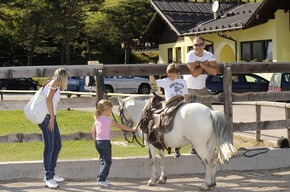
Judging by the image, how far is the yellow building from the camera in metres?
26.7

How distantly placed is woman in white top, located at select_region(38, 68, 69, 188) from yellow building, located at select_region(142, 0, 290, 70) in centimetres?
2145

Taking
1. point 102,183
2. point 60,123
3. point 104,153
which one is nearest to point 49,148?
point 104,153

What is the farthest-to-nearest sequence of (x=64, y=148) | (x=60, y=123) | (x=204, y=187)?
1. (x=60, y=123)
2. (x=64, y=148)
3. (x=204, y=187)

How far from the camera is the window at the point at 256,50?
90.8 ft

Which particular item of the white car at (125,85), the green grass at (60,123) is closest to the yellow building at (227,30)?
the white car at (125,85)

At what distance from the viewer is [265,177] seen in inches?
272

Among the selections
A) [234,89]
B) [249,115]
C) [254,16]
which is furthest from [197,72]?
[254,16]

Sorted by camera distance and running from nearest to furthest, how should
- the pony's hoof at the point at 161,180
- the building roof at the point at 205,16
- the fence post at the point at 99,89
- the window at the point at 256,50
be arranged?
the pony's hoof at the point at 161,180, the fence post at the point at 99,89, the building roof at the point at 205,16, the window at the point at 256,50

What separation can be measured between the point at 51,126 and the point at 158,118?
4.82 ft

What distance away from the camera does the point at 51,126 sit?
6.16 meters

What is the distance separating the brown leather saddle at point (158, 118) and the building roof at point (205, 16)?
20.9m

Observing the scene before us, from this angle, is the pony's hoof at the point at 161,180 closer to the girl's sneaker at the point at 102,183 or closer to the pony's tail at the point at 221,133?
the girl's sneaker at the point at 102,183

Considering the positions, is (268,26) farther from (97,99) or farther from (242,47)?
Result: (97,99)

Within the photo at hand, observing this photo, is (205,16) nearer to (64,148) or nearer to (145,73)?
(64,148)
